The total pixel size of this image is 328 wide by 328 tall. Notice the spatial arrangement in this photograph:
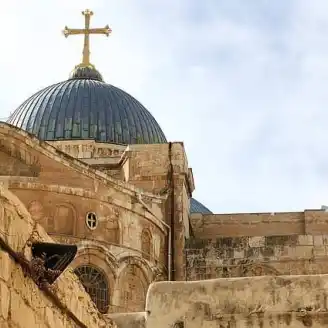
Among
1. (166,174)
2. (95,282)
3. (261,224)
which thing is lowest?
(95,282)

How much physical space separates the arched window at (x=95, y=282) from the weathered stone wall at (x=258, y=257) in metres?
2.94

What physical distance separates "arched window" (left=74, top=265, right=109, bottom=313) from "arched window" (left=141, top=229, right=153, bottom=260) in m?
1.28

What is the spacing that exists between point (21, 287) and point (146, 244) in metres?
16.4

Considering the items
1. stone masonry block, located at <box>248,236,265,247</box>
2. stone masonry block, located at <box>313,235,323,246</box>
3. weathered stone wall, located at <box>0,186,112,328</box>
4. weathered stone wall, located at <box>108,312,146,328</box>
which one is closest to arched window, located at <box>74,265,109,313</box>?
stone masonry block, located at <box>248,236,265,247</box>

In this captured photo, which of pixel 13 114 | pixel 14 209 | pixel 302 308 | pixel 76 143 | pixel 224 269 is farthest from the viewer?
pixel 13 114

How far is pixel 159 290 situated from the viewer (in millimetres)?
10117

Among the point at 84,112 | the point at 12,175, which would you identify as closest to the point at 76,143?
the point at 84,112

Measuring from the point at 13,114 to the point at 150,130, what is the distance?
4609 mm

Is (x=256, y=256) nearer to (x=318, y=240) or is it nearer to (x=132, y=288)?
(x=318, y=240)

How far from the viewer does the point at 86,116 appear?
32.4 meters

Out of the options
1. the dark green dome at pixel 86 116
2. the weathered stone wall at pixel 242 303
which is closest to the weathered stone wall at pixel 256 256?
the dark green dome at pixel 86 116

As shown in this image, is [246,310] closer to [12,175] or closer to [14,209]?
[14,209]

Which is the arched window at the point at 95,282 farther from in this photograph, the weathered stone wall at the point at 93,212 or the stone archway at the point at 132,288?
the stone archway at the point at 132,288

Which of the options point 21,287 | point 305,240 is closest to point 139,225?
point 305,240
